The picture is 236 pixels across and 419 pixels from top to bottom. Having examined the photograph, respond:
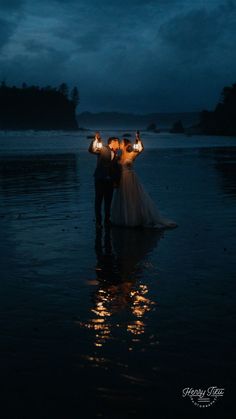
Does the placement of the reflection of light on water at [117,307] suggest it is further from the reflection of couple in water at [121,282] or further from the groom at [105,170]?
the groom at [105,170]

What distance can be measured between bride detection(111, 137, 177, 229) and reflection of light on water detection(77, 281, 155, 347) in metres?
4.97

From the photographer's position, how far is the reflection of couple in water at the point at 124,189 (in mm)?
13359

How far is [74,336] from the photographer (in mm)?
6199

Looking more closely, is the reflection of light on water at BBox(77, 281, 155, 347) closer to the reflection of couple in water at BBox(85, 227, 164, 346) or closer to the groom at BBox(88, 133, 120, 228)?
the reflection of couple in water at BBox(85, 227, 164, 346)

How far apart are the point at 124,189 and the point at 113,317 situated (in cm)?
684

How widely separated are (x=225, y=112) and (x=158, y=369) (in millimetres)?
146845

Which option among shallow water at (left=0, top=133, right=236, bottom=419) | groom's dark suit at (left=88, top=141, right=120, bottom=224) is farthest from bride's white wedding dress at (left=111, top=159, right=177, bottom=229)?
shallow water at (left=0, top=133, right=236, bottom=419)

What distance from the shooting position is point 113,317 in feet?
22.4

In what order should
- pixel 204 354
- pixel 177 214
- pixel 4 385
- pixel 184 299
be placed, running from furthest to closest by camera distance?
pixel 177 214
pixel 184 299
pixel 204 354
pixel 4 385

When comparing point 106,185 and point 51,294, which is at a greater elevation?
point 106,185

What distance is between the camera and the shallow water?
16.1ft

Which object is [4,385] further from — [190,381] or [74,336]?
[190,381]

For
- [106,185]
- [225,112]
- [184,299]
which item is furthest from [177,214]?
[225,112]

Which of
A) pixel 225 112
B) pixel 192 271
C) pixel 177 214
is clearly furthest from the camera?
pixel 225 112
